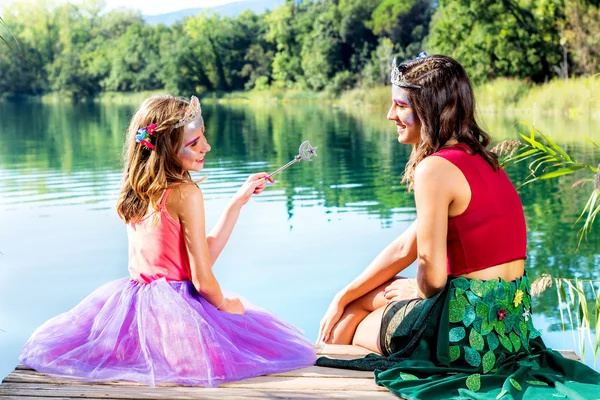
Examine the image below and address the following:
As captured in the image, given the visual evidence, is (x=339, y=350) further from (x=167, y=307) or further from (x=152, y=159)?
(x=152, y=159)

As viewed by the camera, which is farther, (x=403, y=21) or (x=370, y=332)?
(x=403, y=21)

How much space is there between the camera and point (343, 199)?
9.60m

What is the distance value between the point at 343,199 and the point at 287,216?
3.62ft

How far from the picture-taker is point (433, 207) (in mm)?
2434

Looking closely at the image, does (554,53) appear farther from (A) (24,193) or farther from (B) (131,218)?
(B) (131,218)

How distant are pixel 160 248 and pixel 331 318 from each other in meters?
0.66

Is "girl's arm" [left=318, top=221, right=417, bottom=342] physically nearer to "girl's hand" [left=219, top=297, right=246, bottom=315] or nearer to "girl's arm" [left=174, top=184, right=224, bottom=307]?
"girl's hand" [left=219, top=297, right=246, bottom=315]

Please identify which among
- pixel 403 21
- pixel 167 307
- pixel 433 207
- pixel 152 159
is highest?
pixel 403 21

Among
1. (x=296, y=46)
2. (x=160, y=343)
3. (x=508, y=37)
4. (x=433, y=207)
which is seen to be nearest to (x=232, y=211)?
(x=160, y=343)

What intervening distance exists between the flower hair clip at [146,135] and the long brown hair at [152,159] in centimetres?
2

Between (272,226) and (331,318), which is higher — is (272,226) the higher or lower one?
the lower one

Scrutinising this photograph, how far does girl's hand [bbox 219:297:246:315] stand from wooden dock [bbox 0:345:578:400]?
11.7 inches

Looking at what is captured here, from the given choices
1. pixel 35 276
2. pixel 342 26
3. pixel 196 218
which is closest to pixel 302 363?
pixel 196 218

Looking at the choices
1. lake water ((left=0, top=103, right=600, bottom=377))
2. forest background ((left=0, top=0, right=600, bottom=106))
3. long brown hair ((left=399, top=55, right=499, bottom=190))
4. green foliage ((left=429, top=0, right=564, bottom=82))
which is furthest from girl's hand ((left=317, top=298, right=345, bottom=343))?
green foliage ((left=429, top=0, right=564, bottom=82))
